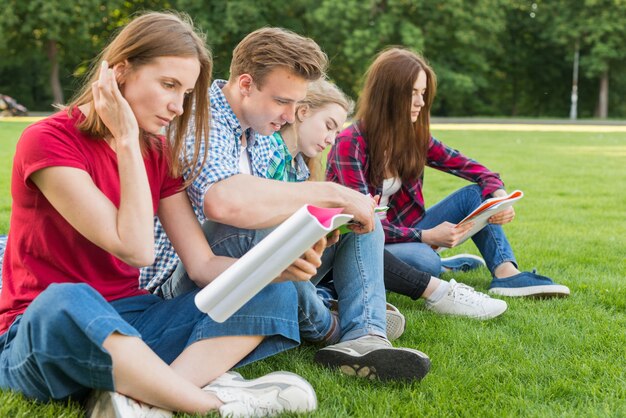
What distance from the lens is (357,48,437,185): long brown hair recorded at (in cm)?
412

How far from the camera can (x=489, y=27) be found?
1465 inches

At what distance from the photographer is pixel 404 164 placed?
4.20m

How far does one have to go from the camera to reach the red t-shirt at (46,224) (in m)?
2.25

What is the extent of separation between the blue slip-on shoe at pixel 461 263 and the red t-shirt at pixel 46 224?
293cm

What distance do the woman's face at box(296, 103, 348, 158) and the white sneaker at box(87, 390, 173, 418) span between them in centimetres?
174

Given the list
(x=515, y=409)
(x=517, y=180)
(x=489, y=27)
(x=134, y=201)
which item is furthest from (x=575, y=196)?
(x=489, y=27)

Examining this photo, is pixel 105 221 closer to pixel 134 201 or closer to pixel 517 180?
pixel 134 201

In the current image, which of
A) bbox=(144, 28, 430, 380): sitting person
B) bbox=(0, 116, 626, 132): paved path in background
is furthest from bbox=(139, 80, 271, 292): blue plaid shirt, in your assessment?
bbox=(0, 116, 626, 132): paved path in background

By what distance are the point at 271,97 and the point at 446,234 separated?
4.81 feet

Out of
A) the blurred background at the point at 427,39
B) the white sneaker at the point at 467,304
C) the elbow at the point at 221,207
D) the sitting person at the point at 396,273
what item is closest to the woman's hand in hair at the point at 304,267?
the elbow at the point at 221,207

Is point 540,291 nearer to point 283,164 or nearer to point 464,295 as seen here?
point 464,295

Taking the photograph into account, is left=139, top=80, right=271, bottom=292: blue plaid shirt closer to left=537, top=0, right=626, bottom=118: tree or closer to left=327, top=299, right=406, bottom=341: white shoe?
A: left=327, top=299, right=406, bottom=341: white shoe

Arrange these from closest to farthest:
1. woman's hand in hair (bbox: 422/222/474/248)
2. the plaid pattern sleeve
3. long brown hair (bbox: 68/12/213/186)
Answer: long brown hair (bbox: 68/12/213/186), woman's hand in hair (bbox: 422/222/474/248), the plaid pattern sleeve

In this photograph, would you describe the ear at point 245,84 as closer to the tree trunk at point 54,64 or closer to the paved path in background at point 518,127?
the paved path in background at point 518,127
